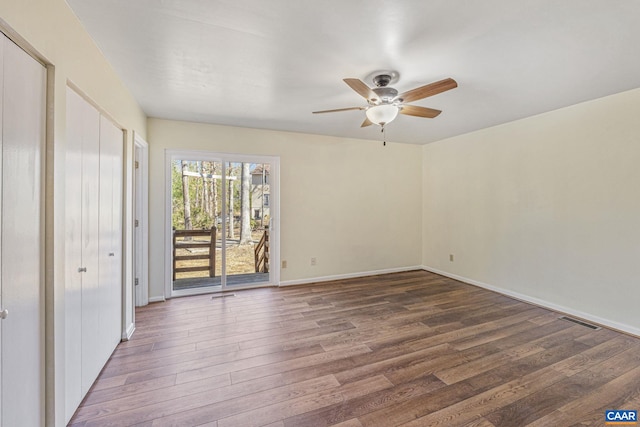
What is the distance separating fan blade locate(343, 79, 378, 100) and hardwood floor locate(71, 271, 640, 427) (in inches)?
88.8

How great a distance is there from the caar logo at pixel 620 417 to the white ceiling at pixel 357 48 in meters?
2.51

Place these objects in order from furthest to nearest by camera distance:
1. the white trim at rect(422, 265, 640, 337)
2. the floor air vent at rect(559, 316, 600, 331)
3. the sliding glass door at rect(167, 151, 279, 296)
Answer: the sliding glass door at rect(167, 151, 279, 296) < the floor air vent at rect(559, 316, 600, 331) < the white trim at rect(422, 265, 640, 337)

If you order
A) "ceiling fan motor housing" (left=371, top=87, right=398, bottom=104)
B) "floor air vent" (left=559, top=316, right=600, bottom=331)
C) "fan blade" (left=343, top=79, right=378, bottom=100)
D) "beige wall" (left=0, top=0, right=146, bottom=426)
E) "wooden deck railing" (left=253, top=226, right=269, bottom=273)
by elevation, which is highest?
"ceiling fan motor housing" (left=371, top=87, right=398, bottom=104)

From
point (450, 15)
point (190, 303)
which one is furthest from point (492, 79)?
point (190, 303)

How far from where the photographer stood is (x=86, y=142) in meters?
1.86

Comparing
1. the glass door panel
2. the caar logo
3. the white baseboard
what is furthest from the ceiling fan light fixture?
the white baseboard

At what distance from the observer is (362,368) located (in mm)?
2242

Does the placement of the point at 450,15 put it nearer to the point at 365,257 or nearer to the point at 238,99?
the point at 238,99

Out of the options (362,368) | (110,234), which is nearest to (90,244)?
(110,234)

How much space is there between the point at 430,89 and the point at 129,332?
3.60 meters

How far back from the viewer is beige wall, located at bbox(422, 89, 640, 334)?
2.87 m

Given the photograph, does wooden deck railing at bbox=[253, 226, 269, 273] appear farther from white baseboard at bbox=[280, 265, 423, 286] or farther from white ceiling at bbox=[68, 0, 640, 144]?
white ceiling at bbox=[68, 0, 640, 144]

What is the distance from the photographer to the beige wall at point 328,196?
3.78 metres

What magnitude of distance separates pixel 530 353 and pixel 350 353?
1.63m
